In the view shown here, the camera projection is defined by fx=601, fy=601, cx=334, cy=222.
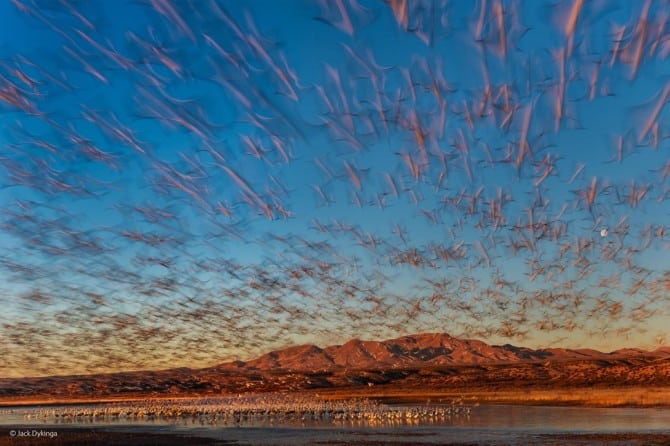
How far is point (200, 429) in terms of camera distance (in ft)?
170

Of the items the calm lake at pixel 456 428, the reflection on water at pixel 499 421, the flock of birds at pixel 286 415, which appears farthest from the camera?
the flock of birds at pixel 286 415

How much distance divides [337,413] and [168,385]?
130 metres

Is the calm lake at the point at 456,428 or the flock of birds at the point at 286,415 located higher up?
the calm lake at the point at 456,428

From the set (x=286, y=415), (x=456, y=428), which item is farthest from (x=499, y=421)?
→ (x=286, y=415)

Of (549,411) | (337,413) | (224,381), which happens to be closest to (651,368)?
(549,411)

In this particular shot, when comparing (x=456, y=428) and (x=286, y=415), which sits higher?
(x=456, y=428)

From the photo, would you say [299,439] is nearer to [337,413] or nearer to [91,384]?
[337,413]

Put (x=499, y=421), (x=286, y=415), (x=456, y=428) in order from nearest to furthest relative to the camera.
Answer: (x=456, y=428) < (x=499, y=421) < (x=286, y=415)

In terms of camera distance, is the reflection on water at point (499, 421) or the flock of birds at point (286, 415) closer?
the reflection on water at point (499, 421)

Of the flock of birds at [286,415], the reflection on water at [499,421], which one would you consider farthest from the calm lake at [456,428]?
the flock of birds at [286,415]

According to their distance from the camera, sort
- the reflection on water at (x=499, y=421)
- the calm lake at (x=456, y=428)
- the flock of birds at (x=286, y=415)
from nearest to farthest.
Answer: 1. the calm lake at (x=456, y=428)
2. the reflection on water at (x=499, y=421)
3. the flock of birds at (x=286, y=415)

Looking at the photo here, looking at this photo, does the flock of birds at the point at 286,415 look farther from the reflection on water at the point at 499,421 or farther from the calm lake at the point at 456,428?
the calm lake at the point at 456,428

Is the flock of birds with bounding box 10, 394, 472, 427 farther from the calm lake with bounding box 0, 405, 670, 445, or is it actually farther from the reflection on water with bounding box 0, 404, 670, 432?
the calm lake with bounding box 0, 405, 670, 445

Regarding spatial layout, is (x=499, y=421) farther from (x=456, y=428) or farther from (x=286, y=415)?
(x=286, y=415)
